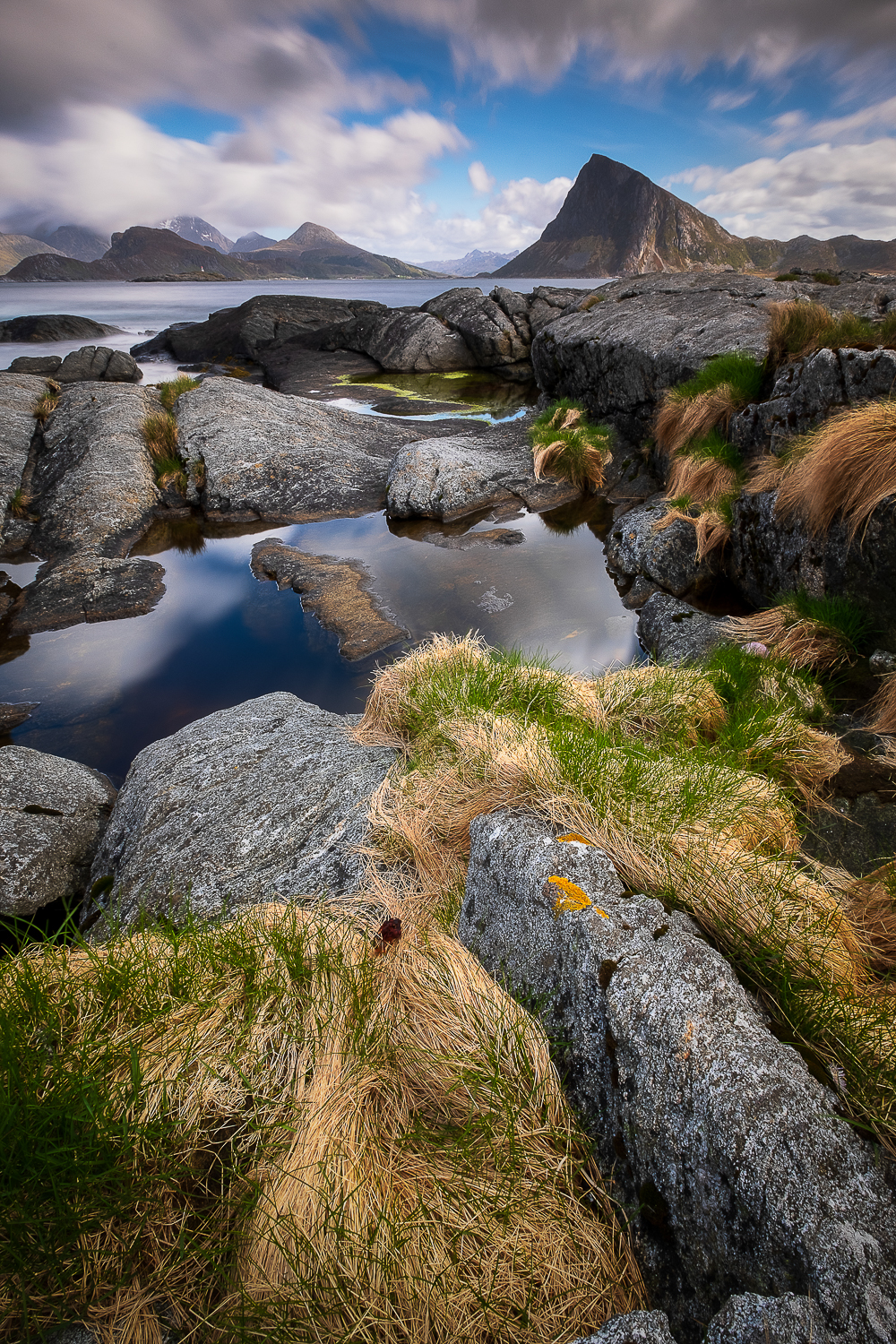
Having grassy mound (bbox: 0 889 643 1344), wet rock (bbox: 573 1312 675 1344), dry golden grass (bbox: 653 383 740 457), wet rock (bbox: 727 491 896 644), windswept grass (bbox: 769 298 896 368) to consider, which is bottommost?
grassy mound (bbox: 0 889 643 1344)

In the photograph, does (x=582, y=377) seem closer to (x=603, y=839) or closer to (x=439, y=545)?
(x=439, y=545)

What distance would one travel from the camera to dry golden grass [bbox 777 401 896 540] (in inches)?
192

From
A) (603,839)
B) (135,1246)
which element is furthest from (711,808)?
(135,1246)

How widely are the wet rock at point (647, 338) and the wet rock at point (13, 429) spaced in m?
12.2

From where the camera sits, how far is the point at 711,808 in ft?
9.89

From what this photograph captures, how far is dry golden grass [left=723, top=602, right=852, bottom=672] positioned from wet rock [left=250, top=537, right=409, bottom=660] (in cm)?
412

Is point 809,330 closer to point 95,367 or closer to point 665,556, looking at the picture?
point 665,556

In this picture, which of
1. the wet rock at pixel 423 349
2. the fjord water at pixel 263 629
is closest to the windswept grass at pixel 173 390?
the fjord water at pixel 263 629

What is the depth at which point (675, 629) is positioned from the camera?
6793mm

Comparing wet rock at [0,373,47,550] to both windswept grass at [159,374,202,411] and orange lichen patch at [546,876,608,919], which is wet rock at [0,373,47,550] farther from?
orange lichen patch at [546,876,608,919]

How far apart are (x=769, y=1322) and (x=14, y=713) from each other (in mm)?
7780

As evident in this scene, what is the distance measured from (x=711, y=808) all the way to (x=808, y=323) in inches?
305

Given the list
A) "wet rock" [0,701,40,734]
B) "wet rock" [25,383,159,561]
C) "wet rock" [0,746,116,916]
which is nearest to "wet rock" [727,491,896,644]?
"wet rock" [0,746,116,916]

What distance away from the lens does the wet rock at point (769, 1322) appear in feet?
4.40
